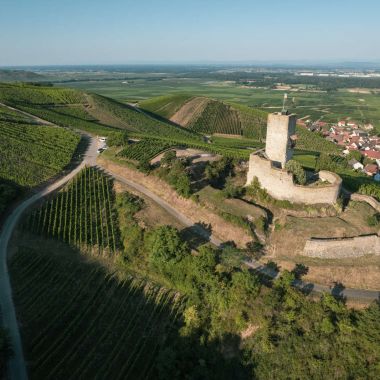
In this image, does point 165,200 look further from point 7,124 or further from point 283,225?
point 7,124

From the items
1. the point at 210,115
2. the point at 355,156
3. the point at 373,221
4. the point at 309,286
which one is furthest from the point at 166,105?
the point at 309,286

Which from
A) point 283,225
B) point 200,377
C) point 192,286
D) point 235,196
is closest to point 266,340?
point 200,377

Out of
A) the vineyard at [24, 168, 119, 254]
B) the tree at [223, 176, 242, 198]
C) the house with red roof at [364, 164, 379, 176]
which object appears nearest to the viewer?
the vineyard at [24, 168, 119, 254]

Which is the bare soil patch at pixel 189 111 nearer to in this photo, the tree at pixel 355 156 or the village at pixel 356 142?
the village at pixel 356 142

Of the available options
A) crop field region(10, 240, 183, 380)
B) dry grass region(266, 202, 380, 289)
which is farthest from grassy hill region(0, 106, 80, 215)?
dry grass region(266, 202, 380, 289)

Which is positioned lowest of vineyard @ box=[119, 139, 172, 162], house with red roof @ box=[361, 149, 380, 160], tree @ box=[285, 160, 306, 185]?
house with red roof @ box=[361, 149, 380, 160]

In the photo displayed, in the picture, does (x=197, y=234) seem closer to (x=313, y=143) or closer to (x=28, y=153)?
(x=28, y=153)

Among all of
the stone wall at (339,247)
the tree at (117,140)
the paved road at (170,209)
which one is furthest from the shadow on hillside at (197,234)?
the tree at (117,140)

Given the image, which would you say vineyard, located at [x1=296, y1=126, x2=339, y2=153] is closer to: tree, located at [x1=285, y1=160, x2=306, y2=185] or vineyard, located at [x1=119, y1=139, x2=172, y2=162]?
vineyard, located at [x1=119, y1=139, x2=172, y2=162]
